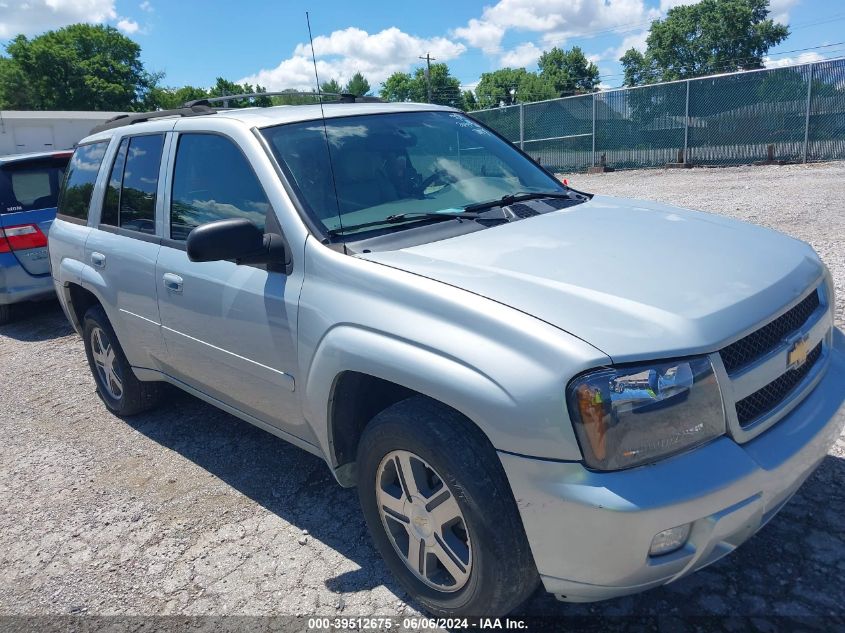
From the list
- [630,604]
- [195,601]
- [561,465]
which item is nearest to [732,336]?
[561,465]

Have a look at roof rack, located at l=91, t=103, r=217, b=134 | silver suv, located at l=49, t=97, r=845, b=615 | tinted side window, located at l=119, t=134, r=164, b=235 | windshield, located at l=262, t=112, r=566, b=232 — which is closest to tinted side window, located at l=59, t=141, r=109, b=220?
roof rack, located at l=91, t=103, r=217, b=134

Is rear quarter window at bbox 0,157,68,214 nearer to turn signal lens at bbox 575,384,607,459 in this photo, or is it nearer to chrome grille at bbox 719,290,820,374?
turn signal lens at bbox 575,384,607,459

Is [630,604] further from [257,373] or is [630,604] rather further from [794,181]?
[794,181]

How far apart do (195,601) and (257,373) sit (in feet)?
3.24

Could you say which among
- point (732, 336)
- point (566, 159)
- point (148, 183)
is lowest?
point (566, 159)

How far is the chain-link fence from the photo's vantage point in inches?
594

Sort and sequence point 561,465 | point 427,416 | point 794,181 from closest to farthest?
1. point 561,465
2. point 427,416
3. point 794,181

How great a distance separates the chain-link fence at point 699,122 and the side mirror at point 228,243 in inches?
489

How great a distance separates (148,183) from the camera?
391 centimetres

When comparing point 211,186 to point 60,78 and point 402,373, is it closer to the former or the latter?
point 402,373

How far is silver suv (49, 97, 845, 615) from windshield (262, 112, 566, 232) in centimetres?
2

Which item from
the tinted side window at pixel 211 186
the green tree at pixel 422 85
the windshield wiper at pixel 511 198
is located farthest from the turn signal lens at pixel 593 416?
the green tree at pixel 422 85

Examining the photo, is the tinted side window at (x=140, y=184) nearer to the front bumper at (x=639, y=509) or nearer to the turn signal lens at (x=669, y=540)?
the front bumper at (x=639, y=509)

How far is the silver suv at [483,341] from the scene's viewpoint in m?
1.95
